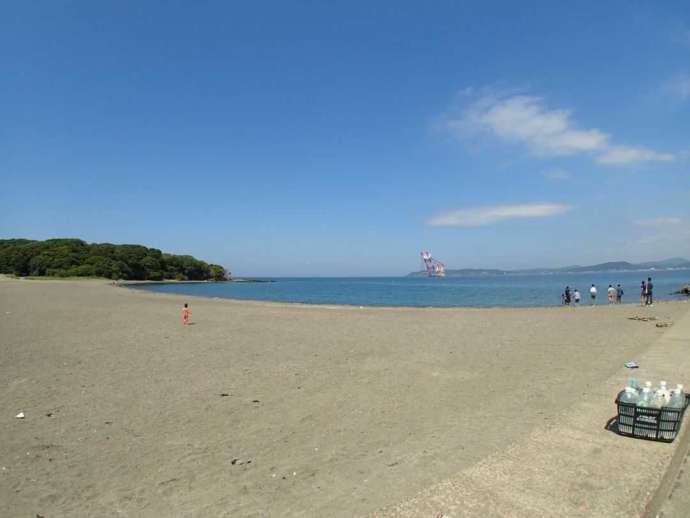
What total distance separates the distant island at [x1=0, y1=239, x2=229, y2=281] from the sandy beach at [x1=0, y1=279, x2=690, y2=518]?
11194 cm

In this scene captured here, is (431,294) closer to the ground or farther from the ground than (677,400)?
closer to the ground

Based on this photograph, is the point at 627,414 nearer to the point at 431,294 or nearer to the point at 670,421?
the point at 670,421

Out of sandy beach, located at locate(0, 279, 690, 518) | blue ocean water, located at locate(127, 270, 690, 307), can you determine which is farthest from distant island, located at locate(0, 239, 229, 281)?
sandy beach, located at locate(0, 279, 690, 518)

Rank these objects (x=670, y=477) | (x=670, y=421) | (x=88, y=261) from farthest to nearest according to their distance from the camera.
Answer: (x=88, y=261), (x=670, y=421), (x=670, y=477)

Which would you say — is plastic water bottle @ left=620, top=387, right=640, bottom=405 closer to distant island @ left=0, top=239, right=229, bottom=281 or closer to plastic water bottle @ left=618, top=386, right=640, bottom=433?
plastic water bottle @ left=618, top=386, right=640, bottom=433

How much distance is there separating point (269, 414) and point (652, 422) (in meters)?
5.50

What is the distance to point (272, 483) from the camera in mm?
5188

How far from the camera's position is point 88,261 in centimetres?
12062

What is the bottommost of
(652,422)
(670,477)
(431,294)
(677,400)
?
(431,294)

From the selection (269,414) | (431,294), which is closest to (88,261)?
(431,294)

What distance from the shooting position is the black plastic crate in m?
5.46

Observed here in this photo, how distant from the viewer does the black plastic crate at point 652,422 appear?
5457 mm

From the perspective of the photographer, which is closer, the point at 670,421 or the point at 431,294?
the point at 670,421

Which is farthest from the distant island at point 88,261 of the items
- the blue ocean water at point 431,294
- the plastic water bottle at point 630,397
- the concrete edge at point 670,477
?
the concrete edge at point 670,477
